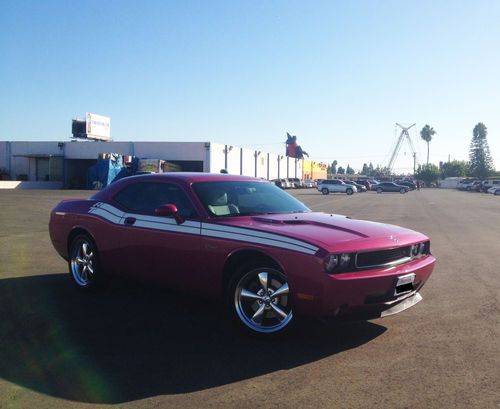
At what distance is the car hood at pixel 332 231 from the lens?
14.7ft

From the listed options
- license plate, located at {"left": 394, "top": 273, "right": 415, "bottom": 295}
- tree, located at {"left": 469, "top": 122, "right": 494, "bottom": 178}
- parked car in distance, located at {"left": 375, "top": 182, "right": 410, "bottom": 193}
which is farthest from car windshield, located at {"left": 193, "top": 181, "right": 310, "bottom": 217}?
tree, located at {"left": 469, "top": 122, "right": 494, "bottom": 178}

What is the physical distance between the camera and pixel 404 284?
15.6 ft

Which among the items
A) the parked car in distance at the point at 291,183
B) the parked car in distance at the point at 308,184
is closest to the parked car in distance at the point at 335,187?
the parked car in distance at the point at 291,183

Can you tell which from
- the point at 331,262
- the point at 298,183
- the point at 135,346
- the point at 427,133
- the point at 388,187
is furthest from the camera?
the point at 427,133

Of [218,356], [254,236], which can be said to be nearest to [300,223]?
[254,236]

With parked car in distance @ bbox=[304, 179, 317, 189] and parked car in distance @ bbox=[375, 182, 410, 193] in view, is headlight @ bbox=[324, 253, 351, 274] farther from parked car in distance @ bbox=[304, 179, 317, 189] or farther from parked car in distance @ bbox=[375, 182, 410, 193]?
parked car in distance @ bbox=[304, 179, 317, 189]

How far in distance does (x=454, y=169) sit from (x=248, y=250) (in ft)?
508

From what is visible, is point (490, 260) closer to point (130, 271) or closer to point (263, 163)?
point (130, 271)

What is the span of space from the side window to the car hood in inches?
25.3

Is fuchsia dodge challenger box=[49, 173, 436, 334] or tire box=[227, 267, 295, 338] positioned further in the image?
tire box=[227, 267, 295, 338]

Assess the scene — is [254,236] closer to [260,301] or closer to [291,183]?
[260,301]

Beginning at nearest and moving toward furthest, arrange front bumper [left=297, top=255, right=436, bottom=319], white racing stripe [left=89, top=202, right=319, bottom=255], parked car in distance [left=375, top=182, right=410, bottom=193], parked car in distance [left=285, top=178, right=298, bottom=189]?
front bumper [left=297, top=255, right=436, bottom=319], white racing stripe [left=89, top=202, right=319, bottom=255], parked car in distance [left=375, top=182, right=410, bottom=193], parked car in distance [left=285, top=178, right=298, bottom=189]

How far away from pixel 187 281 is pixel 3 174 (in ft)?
189

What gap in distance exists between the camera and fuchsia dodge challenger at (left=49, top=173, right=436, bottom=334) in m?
4.40
